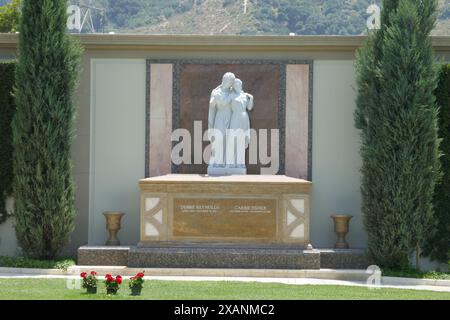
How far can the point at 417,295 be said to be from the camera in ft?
42.3

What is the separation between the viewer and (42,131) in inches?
627

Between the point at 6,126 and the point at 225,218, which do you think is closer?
the point at 225,218

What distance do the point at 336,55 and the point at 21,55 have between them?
18.4 feet

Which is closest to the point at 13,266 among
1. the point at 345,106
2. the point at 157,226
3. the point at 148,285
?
the point at 157,226

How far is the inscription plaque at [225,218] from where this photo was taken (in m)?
15.5

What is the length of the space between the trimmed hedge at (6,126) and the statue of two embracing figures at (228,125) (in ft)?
11.6

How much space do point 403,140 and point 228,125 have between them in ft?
10.1

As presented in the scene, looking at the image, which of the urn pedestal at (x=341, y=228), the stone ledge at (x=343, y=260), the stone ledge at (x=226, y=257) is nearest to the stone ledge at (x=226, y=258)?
the stone ledge at (x=226, y=257)

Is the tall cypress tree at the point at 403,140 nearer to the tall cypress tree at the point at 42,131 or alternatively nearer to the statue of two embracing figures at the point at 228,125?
the statue of two embracing figures at the point at 228,125

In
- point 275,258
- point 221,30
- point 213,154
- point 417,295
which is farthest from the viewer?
point 221,30

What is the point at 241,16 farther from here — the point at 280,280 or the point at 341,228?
the point at 280,280

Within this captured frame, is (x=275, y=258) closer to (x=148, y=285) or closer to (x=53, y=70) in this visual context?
(x=148, y=285)

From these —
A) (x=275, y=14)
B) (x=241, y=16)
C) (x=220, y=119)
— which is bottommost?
(x=220, y=119)

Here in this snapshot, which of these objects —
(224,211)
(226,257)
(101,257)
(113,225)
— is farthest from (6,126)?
(226,257)
